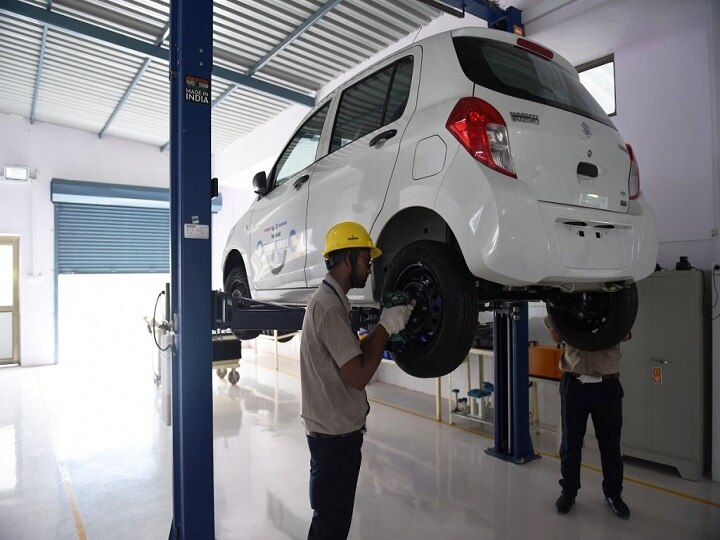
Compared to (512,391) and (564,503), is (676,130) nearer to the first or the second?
(512,391)

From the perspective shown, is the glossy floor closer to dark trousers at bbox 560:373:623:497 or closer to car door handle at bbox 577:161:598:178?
dark trousers at bbox 560:373:623:497

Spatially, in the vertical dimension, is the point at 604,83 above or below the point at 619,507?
above

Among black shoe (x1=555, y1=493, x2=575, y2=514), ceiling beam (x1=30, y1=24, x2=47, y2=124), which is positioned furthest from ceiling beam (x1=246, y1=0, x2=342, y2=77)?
black shoe (x1=555, y1=493, x2=575, y2=514)

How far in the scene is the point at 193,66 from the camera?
279 centimetres

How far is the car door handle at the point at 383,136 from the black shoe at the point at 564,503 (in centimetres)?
278

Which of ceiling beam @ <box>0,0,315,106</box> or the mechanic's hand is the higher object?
ceiling beam @ <box>0,0,315,106</box>

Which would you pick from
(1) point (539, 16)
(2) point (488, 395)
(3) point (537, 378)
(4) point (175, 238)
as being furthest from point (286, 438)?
(1) point (539, 16)

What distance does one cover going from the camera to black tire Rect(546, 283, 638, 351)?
267 centimetres

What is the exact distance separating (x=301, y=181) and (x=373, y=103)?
754 millimetres

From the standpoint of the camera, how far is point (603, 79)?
524cm

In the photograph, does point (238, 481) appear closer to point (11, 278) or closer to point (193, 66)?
point (193, 66)

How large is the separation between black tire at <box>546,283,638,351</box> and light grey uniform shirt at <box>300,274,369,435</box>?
1.35 metres

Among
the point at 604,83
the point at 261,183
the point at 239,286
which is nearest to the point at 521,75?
the point at 261,183

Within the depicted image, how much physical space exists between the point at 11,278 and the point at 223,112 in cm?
576
